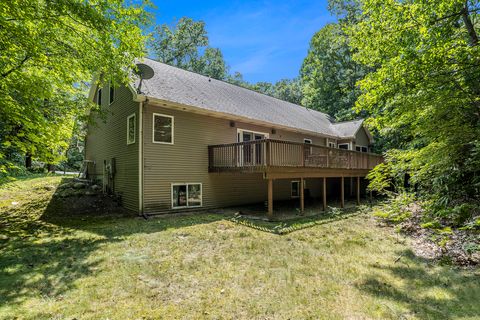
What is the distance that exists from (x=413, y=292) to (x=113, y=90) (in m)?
13.6

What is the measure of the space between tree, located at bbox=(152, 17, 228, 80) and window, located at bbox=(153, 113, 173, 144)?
2525cm

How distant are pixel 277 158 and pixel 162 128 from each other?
4.59 meters

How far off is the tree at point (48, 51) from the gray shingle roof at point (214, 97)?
6.24 ft

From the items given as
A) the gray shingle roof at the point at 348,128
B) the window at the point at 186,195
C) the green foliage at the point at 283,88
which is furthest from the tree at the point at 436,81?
the green foliage at the point at 283,88

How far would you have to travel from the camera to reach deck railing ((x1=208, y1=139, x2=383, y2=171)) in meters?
9.03

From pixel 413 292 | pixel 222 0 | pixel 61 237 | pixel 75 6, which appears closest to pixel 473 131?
pixel 413 292

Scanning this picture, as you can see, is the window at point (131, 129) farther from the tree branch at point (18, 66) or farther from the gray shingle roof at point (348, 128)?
the gray shingle roof at point (348, 128)

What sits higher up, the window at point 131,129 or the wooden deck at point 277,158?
the window at point 131,129

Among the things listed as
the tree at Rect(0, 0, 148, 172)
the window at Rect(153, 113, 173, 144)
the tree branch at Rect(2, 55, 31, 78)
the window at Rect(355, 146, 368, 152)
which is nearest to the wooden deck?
the window at Rect(153, 113, 173, 144)

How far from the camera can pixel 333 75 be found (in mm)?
27938

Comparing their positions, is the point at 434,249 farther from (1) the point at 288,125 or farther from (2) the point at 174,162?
(1) the point at 288,125

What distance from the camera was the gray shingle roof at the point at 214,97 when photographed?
33.6 ft

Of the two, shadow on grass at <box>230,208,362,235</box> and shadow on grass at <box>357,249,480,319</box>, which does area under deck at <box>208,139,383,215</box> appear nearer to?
shadow on grass at <box>230,208,362,235</box>

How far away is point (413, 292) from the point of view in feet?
12.4
